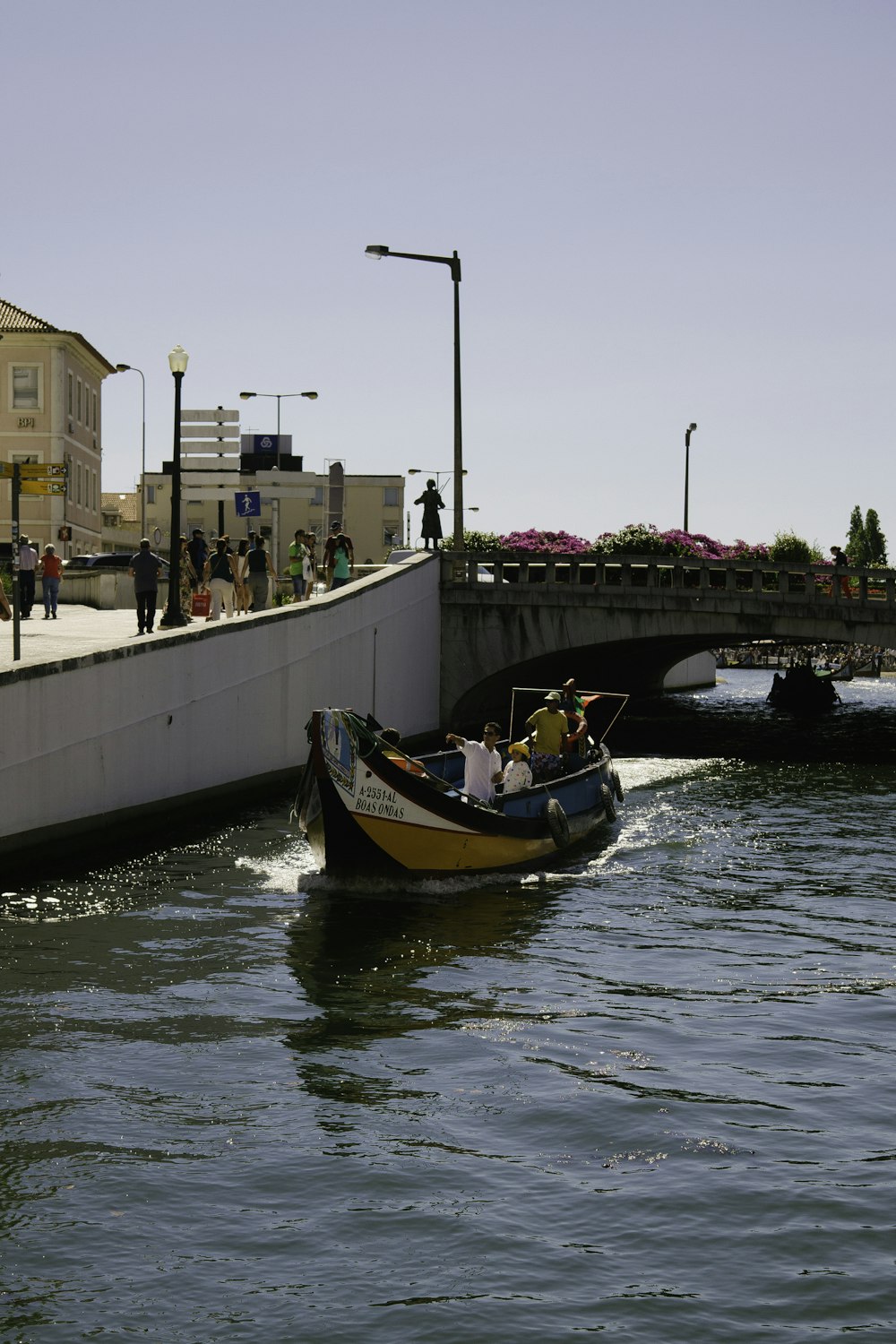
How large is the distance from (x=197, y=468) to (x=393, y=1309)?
2475cm

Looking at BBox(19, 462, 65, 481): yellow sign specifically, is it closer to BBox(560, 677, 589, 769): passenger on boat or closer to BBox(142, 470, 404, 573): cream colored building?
BBox(560, 677, 589, 769): passenger on boat

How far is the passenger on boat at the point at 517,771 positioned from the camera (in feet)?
81.2

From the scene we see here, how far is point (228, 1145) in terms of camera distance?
11.8 m

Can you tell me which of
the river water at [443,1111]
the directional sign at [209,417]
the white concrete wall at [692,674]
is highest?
the directional sign at [209,417]

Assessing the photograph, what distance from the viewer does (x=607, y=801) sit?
94.4ft

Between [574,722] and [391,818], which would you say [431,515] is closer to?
[574,722]

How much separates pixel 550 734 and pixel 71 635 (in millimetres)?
11119

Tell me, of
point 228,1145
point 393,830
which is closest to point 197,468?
point 393,830

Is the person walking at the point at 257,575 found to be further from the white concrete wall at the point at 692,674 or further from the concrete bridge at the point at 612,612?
the white concrete wall at the point at 692,674

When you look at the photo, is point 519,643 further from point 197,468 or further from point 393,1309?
point 393,1309

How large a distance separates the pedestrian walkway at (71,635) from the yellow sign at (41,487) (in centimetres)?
246

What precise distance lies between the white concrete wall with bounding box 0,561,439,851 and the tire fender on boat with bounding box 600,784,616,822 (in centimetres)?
697

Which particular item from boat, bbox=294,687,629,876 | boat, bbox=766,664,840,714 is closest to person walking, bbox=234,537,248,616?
boat, bbox=294,687,629,876

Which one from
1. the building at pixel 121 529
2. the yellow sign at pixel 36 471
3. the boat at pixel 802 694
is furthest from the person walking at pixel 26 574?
the building at pixel 121 529
